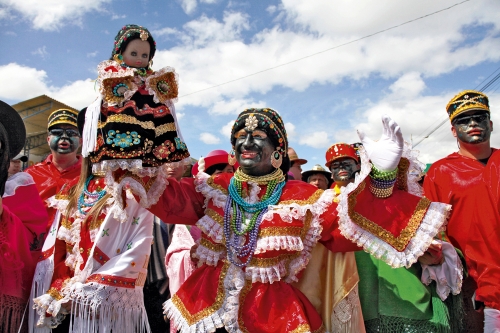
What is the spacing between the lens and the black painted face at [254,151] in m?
2.61

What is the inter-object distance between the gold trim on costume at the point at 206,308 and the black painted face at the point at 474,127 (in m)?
2.11

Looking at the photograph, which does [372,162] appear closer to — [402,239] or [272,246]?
[402,239]

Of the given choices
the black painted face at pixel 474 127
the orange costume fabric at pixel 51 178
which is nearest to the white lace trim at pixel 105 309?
the orange costume fabric at pixel 51 178

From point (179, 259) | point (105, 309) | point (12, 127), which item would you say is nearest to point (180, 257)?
point (179, 259)

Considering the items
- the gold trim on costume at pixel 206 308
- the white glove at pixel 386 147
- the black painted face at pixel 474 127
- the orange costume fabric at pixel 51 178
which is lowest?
the gold trim on costume at pixel 206 308

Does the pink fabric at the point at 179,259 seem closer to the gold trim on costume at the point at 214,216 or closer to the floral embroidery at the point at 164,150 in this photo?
the gold trim on costume at the point at 214,216

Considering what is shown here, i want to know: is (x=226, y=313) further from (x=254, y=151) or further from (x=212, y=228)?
(x=254, y=151)

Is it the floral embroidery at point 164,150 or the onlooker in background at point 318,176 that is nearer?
the floral embroidery at point 164,150

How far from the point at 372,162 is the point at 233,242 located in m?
0.91

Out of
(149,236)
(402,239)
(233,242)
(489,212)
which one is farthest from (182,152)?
(489,212)

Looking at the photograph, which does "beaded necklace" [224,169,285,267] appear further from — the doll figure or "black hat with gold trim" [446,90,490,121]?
"black hat with gold trim" [446,90,490,121]

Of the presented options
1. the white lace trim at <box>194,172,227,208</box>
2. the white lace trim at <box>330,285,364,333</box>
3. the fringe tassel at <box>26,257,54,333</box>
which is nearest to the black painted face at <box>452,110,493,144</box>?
the white lace trim at <box>330,285,364,333</box>

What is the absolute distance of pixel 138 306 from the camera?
9.52 feet

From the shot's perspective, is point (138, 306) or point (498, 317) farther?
point (138, 306)
